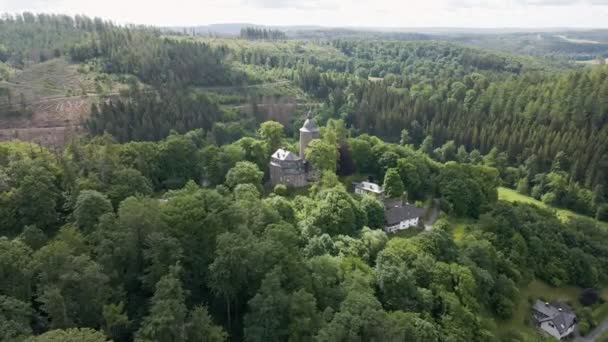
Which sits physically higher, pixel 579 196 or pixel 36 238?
pixel 36 238

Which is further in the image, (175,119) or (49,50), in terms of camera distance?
(49,50)

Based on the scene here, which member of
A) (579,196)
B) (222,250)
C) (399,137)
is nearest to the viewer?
(222,250)

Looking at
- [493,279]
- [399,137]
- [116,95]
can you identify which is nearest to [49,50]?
[116,95]

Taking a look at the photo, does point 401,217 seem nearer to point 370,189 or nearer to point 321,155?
point 370,189

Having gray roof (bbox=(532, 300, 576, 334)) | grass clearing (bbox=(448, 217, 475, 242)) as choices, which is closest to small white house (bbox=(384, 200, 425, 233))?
grass clearing (bbox=(448, 217, 475, 242))

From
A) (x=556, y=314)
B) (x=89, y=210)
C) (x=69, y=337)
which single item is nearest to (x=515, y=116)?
(x=556, y=314)

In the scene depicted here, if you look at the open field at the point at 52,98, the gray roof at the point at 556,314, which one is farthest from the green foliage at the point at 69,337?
the open field at the point at 52,98

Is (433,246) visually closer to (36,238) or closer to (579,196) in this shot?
(36,238)

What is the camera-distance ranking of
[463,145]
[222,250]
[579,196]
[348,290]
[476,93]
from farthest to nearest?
[476,93]
[463,145]
[579,196]
[348,290]
[222,250]
